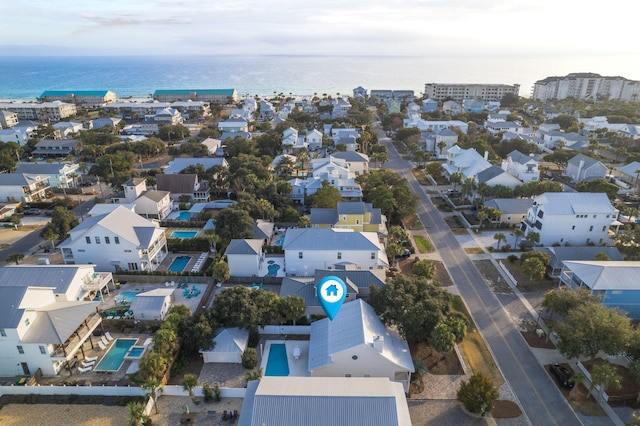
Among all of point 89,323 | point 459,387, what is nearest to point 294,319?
point 459,387

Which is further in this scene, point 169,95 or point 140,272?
point 169,95

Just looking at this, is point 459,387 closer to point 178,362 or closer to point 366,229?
point 178,362

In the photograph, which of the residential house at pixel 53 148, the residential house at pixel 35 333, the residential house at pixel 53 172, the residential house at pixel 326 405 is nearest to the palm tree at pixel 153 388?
the residential house at pixel 326 405

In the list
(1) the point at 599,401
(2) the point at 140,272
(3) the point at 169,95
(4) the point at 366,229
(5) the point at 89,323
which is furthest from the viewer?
(3) the point at 169,95

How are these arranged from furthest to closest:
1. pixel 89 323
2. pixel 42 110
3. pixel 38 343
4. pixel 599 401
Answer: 1. pixel 42 110
2. pixel 89 323
3. pixel 38 343
4. pixel 599 401

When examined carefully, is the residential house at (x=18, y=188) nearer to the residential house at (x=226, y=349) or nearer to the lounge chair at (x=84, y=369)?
the lounge chair at (x=84, y=369)

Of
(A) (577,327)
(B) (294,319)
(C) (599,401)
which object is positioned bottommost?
(C) (599,401)

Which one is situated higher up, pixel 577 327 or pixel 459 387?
pixel 577 327
